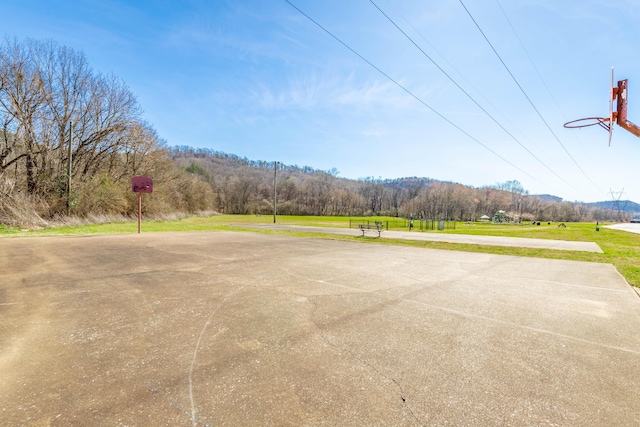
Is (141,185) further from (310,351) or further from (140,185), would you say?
(310,351)

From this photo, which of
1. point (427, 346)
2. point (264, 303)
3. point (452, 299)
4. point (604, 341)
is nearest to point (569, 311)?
point (604, 341)

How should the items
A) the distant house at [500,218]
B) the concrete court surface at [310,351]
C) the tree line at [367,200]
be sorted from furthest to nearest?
the tree line at [367,200]
the distant house at [500,218]
the concrete court surface at [310,351]

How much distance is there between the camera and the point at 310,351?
3.14m

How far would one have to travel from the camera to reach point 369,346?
130 inches

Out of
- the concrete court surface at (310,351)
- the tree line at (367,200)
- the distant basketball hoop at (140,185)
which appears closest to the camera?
the concrete court surface at (310,351)

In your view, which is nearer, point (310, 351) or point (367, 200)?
point (310, 351)

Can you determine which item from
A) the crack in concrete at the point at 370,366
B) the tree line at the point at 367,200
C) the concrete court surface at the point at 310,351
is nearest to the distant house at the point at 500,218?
the tree line at the point at 367,200

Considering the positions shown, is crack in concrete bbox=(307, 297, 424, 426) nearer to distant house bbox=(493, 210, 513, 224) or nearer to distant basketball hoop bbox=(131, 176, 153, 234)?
distant basketball hoop bbox=(131, 176, 153, 234)

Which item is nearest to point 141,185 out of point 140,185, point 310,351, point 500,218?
point 140,185

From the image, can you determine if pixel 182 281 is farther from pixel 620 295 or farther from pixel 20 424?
pixel 620 295

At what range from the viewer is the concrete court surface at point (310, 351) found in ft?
7.12

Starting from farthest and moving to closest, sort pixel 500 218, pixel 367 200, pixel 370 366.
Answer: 1. pixel 367 200
2. pixel 500 218
3. pixel 370 366

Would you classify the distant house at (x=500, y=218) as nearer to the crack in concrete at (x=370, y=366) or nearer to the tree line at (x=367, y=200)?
the tree line at (x=367, y=200)

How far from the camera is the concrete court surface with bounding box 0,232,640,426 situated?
217cm
